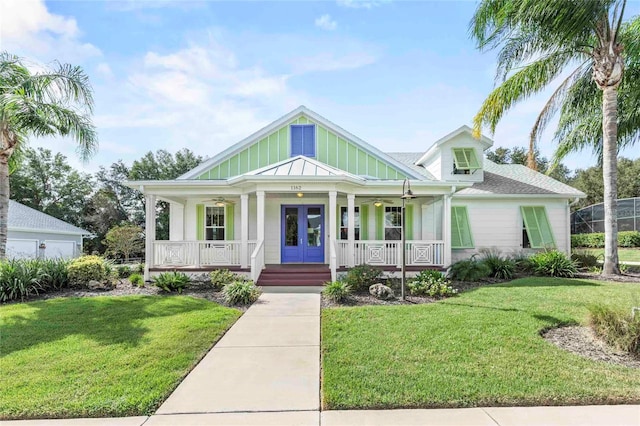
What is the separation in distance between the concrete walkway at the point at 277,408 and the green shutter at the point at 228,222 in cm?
878

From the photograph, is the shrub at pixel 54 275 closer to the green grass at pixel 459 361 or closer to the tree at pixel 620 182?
the green grass at pixel 459 361

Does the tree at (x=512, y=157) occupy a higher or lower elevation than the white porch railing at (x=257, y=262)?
higher

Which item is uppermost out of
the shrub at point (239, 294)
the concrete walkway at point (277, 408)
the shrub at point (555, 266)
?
the shrub at point (555, 266)

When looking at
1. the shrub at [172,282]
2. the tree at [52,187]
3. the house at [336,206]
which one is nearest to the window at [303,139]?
the house at [336,206]

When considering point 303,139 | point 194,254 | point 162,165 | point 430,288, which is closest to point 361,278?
point 430,288

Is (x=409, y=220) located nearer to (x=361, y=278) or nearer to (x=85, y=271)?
(x=361, y=278)

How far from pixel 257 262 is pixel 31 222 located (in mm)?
18407

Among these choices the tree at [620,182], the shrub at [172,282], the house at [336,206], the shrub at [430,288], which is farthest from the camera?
the tree at [620,182]

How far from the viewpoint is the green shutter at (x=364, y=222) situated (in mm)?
14352

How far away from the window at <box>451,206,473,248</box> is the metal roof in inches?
922

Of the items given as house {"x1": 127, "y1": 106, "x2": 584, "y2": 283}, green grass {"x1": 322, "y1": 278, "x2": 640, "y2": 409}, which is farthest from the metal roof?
green grass {"x1": 322, "y1": 278, "x2": 640, "y2": 409}

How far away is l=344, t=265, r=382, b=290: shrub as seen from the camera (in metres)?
9.62

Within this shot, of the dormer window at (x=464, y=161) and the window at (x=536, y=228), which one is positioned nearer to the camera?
the window at (x=536, y=228)

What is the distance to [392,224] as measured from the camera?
14453 mm
